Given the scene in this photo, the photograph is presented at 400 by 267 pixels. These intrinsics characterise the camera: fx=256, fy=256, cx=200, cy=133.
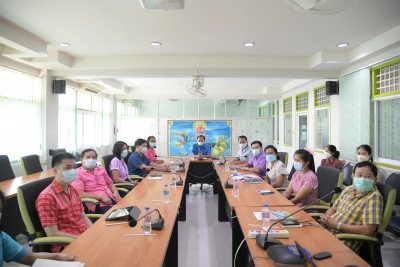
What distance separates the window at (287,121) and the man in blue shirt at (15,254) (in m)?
8.16

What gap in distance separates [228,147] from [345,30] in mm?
6104

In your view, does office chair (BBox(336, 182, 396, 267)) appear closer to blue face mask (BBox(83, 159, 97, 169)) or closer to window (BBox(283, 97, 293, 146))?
blue face mask (BBox(83, 159, 97, 169))

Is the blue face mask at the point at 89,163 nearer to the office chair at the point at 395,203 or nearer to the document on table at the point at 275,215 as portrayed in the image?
the document on table at the point at 275,215

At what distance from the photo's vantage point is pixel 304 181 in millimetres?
2949

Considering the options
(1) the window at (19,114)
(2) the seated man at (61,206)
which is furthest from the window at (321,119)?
(1) the window at (19,114)

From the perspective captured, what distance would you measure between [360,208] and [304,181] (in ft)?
2.97

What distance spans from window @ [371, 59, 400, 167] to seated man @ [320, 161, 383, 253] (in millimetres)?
2735

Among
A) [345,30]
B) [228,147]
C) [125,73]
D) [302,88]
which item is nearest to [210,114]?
[228,147]

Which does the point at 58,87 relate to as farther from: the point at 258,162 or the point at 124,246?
the point at 124,246

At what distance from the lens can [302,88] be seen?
25.3ft

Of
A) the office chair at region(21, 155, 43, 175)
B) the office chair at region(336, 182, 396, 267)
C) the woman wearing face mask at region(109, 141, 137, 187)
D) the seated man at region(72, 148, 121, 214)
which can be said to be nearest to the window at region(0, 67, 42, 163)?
the office chair at region(21, 155, 43, 175)

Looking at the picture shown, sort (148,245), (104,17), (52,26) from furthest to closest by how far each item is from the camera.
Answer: (52,26), (104,17), (148,245)

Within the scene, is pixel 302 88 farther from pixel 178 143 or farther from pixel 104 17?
pixel 104 17

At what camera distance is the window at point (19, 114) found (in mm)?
4516
